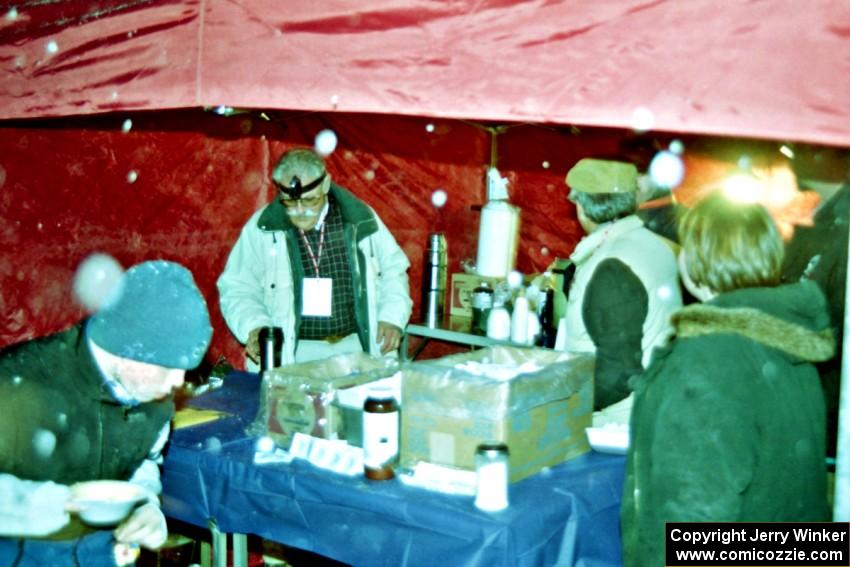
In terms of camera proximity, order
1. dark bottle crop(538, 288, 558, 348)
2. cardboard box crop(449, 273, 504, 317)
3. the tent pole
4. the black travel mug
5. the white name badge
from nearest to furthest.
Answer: the tent pole < the black travel mug < the white name badge < dark bottle crop(538, 288, 558, 348) < cardboard box crop(449, 273, 504, 317)

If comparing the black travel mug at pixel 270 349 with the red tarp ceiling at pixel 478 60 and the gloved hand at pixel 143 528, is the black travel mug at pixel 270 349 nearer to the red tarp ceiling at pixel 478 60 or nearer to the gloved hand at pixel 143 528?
the red tarp ceiling at pixel 478 60

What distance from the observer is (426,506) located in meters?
2.38

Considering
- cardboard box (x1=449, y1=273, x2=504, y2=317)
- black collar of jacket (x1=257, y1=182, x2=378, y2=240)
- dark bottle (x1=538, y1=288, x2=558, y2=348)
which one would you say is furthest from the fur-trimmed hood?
cardboard box (x1=449, y1=273, x2=504, y2=317)

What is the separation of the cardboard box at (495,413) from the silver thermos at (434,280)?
2.86 meters

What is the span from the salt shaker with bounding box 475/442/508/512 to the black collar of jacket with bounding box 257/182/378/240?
2.39 metres

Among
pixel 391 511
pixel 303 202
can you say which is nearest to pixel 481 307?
pixel 303 202

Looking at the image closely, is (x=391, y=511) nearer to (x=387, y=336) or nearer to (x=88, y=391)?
(x=88, y=391)

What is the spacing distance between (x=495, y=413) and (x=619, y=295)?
2.07ft

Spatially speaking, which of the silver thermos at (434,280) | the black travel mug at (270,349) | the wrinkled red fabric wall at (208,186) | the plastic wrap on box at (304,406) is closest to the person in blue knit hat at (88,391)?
the plastic wrap on box at (304,406)

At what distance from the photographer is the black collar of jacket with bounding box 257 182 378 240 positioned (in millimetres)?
4473

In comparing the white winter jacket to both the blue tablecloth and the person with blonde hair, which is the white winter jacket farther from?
the person with blonde hair

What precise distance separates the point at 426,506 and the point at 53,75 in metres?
1.86

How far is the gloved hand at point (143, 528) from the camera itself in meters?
2.11

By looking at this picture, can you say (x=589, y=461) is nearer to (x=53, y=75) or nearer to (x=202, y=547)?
(x=202, y=547)
